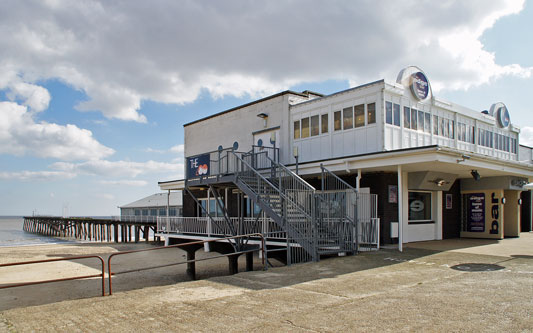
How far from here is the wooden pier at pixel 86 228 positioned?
40.1 metres

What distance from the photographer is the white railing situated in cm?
1625

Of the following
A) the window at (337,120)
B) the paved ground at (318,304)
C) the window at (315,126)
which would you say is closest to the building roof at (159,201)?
the window at (315,126)

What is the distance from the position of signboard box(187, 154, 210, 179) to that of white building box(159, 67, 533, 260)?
4 cm

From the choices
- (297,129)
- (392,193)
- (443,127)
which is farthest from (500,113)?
(297,129)

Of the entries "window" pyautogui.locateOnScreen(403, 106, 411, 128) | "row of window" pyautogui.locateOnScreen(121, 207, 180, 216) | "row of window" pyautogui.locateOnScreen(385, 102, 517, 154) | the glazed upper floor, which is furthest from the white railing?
"row of window" pyautogui.locateOnScreen(121, 207, 180, 216)

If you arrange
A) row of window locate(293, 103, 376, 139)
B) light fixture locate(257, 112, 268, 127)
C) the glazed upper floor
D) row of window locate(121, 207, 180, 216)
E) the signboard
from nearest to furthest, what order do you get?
the glazed upper floor, row of window locate(293, 103, 376, 139), the signboard, light fixture locate(257, 112, 268, 127), row of window locate(121, 207, 180, 216)

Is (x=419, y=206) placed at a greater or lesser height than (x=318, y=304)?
greater

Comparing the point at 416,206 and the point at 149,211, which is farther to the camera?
the point at 149,211

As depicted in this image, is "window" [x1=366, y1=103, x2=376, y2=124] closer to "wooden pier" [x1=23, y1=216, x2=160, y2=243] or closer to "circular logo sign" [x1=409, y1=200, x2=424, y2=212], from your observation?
"circular logo sign" [x1=409, y1=200, x2=424, y2=212]

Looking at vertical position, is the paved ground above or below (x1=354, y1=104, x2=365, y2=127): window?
below

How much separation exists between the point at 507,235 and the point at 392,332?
17.8m

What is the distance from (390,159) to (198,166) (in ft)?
28.2

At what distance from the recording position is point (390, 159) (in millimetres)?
13609

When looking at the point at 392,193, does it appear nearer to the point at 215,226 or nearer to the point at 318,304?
the point at 215,226
